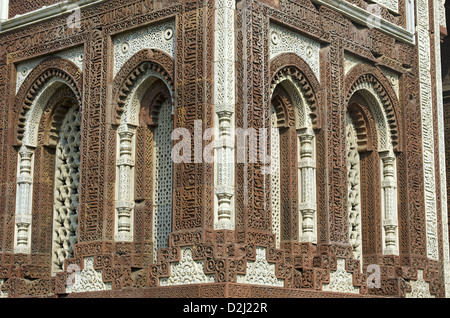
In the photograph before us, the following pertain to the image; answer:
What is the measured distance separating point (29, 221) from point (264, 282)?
4.15 meters

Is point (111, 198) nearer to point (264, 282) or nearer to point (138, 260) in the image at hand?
point (138, 260)

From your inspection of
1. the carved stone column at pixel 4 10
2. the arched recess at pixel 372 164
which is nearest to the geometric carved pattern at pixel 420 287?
the arched recess at pixel 372 164

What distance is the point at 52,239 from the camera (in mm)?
15984

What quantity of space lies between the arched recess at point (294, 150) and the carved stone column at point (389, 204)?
185 cm

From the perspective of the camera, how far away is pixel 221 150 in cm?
1352

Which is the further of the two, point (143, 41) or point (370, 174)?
point (370, 174)

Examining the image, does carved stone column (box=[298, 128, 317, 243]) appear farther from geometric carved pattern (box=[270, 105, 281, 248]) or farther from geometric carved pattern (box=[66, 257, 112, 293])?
geometric carved pattern (box=[66, 257, 112, 293])

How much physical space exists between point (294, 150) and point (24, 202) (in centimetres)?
413

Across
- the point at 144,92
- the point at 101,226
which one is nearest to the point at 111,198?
the point at 101,226

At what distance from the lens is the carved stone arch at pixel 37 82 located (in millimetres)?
15664

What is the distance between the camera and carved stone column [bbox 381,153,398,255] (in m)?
16.5

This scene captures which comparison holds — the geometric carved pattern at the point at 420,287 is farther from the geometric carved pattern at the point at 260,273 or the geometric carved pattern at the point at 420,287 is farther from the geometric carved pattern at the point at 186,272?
the geometric carved pattern at the point at 186,272

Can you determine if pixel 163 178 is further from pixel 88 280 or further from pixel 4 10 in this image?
pixel 4 10

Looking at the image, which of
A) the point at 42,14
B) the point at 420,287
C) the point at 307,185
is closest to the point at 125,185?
the point at 307,185
